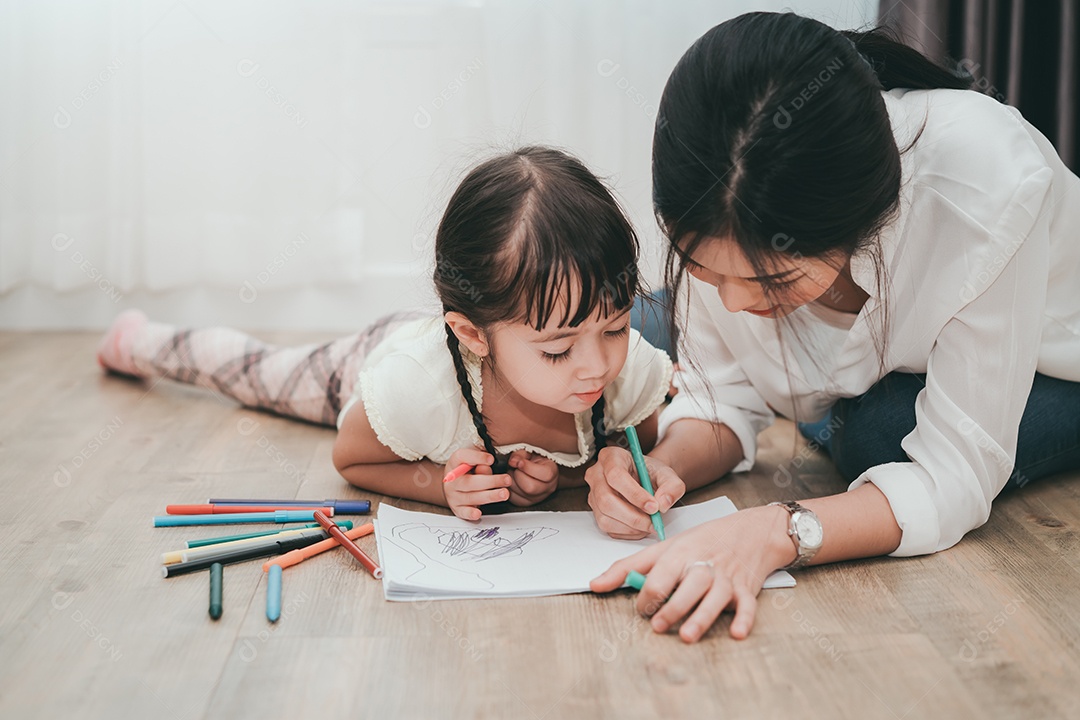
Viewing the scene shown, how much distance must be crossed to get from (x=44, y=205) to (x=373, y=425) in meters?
1.47

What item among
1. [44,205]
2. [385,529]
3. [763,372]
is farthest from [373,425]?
[44,205]

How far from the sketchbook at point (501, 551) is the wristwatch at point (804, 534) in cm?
3

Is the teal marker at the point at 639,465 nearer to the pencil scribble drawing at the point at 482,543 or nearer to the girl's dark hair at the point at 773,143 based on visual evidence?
the pencil scribble drawing at the point at 482,543

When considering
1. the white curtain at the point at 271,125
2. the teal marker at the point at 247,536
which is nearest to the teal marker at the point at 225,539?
the teal marker at the point at 247,536

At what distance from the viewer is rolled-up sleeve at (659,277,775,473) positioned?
1326 mm

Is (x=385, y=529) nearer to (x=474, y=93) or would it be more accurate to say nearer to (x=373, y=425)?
(x=373, y=425)

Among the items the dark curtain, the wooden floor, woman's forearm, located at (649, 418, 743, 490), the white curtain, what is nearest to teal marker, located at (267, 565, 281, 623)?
the wooden floor

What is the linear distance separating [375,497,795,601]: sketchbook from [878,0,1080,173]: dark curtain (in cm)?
113

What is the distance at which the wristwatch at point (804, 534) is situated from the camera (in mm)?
994

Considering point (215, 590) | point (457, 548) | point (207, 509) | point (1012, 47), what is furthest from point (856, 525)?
point (1012, 47)

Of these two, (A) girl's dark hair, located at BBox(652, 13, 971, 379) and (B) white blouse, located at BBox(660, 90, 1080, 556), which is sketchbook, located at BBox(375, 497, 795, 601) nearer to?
(B) white blouse, located at BBox(660, 90, 1080, 556)

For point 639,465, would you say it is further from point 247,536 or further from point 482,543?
point 247,536

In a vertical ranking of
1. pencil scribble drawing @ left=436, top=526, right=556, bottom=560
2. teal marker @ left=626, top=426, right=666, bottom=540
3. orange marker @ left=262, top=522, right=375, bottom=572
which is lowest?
orange marker @ left=262, top=522, right=375, bottom=572

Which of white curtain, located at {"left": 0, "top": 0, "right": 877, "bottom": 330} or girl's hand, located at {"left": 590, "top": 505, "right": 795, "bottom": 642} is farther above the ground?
white curtain, located at {"left": 0, "top": 0, "right": 877, "bottom": 330}
